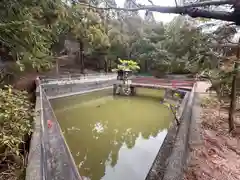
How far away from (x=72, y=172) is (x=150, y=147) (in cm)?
327

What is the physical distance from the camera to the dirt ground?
2.21 metres

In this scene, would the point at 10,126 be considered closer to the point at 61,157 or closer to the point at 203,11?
the point at 61,157

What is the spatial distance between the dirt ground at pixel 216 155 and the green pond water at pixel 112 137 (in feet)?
4.75

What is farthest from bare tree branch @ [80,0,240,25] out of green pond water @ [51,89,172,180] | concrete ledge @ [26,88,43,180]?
green pond water @ [51,89,172,180]

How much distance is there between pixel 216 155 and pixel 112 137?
3368 mm

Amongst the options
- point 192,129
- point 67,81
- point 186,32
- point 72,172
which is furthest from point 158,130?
point 67,81

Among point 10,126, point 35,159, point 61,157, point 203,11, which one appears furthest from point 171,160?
point 10,126

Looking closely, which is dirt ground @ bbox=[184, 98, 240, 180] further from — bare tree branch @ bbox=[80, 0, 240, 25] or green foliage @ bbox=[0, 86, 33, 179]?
green foliage @ bbox=[0, 86, 33, 179]

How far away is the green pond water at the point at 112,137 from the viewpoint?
12.5 ft

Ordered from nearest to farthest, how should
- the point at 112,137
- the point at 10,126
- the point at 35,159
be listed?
the point at 10,126, the point at 35,159, the point at 112,137

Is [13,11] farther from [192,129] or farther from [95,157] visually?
[192,129]

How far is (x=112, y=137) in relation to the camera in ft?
18.2

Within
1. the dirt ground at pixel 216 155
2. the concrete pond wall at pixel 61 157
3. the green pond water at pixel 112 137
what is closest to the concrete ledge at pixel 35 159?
the concrete pond wall at pixel 61 157

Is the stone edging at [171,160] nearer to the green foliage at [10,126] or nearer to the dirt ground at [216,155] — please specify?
the dirt ground at [216,155]
